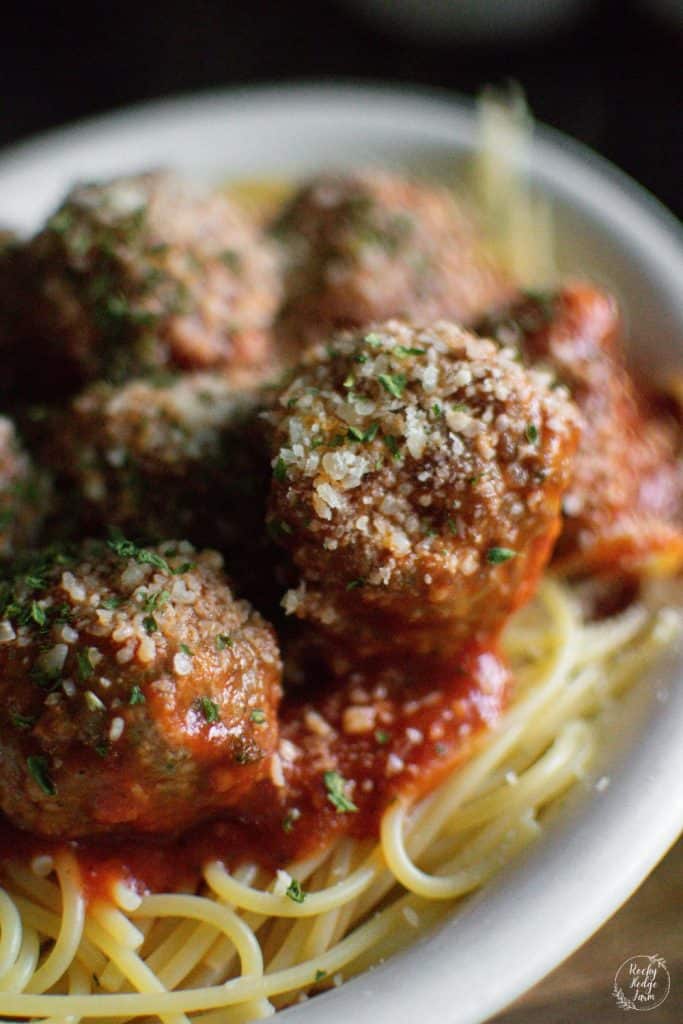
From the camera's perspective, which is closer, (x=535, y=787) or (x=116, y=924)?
(x=116, y=924)

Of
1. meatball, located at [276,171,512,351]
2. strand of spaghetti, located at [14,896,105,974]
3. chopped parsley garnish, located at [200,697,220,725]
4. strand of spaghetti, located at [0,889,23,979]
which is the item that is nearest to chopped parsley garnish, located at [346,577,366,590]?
chopped parsley garnish, located at [200,697,220,725]

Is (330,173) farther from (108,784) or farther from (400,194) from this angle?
(108,784)

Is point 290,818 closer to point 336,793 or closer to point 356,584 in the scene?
point 336,793

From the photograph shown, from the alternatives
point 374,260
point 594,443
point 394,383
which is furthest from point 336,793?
point 374,260

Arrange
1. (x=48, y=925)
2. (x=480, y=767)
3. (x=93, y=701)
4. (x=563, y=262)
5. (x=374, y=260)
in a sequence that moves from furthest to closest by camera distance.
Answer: (x=563, y=262)
(x=374, y=260)
(x=480, y=767)
(x=48, y=925)
(x=93, y=701)

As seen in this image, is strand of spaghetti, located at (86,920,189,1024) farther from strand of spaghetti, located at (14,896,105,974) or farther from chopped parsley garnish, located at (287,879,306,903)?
chopped parsley garnish, located at (287,879,306,903)

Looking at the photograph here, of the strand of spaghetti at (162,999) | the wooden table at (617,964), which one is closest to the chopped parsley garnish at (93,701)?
the strand of spaghetti at (162,999)

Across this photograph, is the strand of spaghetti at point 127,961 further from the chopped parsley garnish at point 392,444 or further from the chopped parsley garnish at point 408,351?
the chopped parsley garnish at point 408,351
